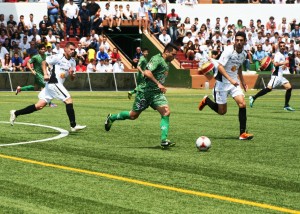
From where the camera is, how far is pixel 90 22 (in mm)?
47938

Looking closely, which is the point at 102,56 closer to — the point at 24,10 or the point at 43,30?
the point at 43,30

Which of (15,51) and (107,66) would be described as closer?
(15,51)

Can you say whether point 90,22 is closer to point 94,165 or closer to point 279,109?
point 279,109

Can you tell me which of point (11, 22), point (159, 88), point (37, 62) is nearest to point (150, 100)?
point (159, 88)

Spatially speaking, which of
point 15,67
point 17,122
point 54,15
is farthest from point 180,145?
point 54,15

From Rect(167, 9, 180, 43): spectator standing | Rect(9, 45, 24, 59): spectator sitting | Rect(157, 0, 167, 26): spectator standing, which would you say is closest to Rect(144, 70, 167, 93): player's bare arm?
Rect(9, 45, 24, 59): spectator sitting

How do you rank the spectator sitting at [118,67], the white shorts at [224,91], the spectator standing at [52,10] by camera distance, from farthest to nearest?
the spectator standing at [52,10]
the spectator sitting at [118,67]
the white shorts at [224,91]

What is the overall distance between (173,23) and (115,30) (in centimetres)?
334

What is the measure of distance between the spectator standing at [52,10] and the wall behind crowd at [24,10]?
7.98 ft

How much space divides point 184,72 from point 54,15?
7.60m

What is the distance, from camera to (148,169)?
540 inches

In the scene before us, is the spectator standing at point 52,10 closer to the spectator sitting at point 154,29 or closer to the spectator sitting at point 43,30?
the spectator sitting at point 43,30

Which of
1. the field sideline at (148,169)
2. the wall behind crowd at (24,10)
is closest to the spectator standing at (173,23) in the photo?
the wall behind crowd at (24,10)

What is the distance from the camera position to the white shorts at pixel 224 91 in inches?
754
